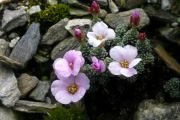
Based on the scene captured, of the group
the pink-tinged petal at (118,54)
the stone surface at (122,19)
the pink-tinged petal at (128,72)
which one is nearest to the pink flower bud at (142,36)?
the pink-tinged petal at (118,54)

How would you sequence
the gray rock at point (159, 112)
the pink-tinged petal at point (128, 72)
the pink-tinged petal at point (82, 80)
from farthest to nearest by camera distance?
the gray rock at point (159, 112)
the pink-tinged petal at point (82, 80)
the pink-tinged petal at point (128, 72)

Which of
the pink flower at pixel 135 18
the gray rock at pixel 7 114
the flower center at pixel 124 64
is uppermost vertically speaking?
the pink flower at pixel 135 18

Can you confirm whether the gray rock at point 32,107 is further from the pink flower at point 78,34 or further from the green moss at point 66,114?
the pink flower at point 78,34

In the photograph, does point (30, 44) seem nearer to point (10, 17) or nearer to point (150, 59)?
point (10, 17)

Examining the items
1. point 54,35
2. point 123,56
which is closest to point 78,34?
point 123,56

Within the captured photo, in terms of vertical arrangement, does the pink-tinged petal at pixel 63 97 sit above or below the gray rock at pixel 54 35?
below

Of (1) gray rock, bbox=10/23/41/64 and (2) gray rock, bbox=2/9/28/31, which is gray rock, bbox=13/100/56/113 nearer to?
(1) gray rock, bbox=10/23/41/64

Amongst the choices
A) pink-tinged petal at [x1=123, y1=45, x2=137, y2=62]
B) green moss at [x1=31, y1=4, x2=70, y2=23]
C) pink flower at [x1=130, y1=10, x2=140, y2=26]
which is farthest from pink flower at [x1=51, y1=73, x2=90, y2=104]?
green moss at [x1=31, y1=4, x2=70, y2=23]

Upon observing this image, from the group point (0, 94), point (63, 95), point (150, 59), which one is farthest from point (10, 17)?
point (150, 59)
